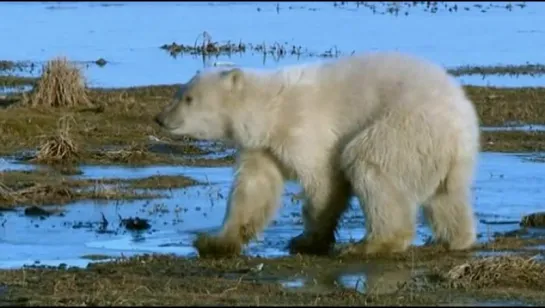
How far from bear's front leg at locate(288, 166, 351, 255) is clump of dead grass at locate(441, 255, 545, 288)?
5.96ft

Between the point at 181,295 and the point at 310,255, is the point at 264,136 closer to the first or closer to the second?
the point at 310,255

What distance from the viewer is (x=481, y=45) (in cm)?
3894

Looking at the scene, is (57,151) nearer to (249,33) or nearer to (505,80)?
(505,80)

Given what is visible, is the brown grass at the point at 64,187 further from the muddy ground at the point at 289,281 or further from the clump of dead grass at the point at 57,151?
the muddy ground at the point at 289,281

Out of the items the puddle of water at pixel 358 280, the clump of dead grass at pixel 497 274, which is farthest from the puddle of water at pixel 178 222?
the clump of dead grass at pixel 497 274

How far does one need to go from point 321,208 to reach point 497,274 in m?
2.12

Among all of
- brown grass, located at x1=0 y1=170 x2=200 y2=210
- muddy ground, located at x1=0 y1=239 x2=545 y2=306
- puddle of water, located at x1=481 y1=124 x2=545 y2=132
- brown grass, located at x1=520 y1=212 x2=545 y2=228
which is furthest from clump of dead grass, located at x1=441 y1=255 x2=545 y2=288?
puddle of water, located at x1=481 y1=124 x2=545 y2=132

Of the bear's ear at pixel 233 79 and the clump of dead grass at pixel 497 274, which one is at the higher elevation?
the bear's ear at pixel 233 79

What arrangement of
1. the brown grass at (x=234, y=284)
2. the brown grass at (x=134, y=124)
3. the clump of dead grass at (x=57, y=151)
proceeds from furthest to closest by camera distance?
the brown grass at (x=134, y=124)
the clump of dead grass at (x=57, y=151)
the brown grass at (x=234, y=284)

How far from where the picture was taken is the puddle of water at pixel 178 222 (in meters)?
11.9

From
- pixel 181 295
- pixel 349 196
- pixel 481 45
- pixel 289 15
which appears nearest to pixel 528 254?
pixel 349 196

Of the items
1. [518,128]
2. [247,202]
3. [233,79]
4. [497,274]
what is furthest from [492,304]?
[518,128]

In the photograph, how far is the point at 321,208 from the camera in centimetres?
1162

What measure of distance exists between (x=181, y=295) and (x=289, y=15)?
45988 mm
